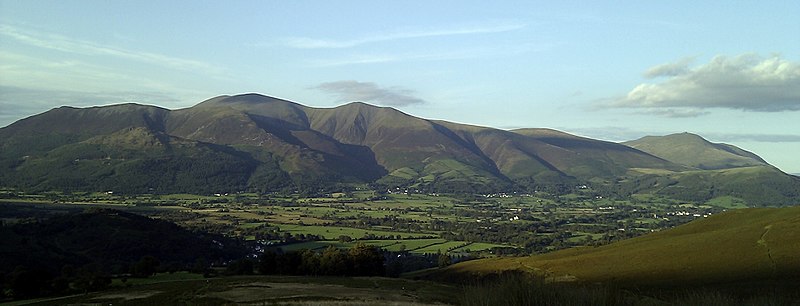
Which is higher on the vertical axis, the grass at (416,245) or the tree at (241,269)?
the tree at (241,269)

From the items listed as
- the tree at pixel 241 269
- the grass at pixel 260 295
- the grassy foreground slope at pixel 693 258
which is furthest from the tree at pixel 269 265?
the grass at pixel 260 295

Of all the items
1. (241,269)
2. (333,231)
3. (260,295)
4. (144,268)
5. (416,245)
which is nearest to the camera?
(260,295)

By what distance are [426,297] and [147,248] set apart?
304 ft

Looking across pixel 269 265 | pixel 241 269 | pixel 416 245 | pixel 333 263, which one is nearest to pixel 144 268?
pixel 241 269

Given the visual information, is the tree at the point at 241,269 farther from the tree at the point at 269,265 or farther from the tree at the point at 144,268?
the tree at the point at 144,268

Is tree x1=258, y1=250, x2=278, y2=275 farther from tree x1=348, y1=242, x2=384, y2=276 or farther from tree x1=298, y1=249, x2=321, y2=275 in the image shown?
tree x1=348, y1=242, x2=384, y2=276

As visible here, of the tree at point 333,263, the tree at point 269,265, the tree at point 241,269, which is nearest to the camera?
the tree at point 333,263

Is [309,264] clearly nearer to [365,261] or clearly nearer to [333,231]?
[365,261]

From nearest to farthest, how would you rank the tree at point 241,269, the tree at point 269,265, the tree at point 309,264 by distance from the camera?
the tree at point 309,264
the tree at point 269,265
the tree at point 241,269

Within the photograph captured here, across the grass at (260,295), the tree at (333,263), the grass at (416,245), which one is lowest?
the grass at (416,245)

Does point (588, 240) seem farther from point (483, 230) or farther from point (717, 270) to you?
point (717, 270)

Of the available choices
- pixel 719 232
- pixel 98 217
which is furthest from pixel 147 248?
pixel 719 232

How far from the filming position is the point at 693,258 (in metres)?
78.6

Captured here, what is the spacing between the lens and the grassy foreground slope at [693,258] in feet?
223
